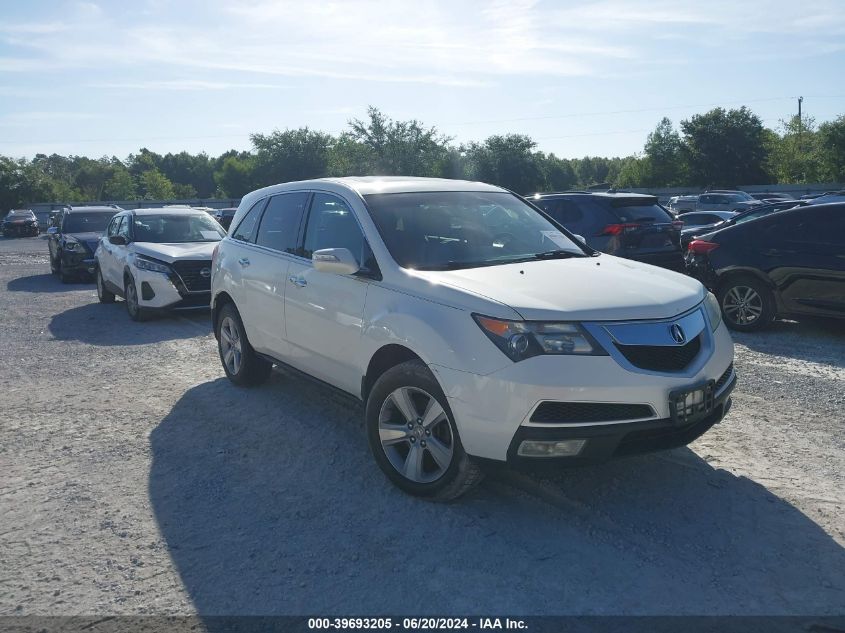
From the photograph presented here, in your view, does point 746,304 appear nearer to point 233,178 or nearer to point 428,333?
point 428,333

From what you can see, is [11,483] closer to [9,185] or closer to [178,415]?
[178,415]

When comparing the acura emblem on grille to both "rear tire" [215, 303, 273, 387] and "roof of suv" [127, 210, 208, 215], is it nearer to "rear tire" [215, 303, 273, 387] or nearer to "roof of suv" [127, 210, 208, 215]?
"rear tire" [215, 303, 273, 387]

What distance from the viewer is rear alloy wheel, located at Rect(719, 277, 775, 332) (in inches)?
343

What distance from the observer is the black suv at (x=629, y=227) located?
10.4 m

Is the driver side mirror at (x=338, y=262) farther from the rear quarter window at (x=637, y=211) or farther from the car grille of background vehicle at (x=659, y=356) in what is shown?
the rear quarter window at (x=637, y=211)

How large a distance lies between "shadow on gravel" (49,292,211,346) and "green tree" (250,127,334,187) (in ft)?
221

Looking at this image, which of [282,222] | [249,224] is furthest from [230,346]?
[282,222]

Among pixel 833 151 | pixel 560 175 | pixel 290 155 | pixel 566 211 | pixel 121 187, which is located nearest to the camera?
pixel 566 211

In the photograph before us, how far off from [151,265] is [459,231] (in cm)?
711

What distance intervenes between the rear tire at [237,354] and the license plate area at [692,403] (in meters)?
3.73

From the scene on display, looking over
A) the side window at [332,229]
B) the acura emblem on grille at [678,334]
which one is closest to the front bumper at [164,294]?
the side window at [332,229]

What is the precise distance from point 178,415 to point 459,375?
3.19 metres

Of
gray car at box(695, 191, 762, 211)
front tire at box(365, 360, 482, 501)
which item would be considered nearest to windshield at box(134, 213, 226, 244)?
front tire at box(365, 360, 482, 501)

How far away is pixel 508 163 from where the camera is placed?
6944 cm
